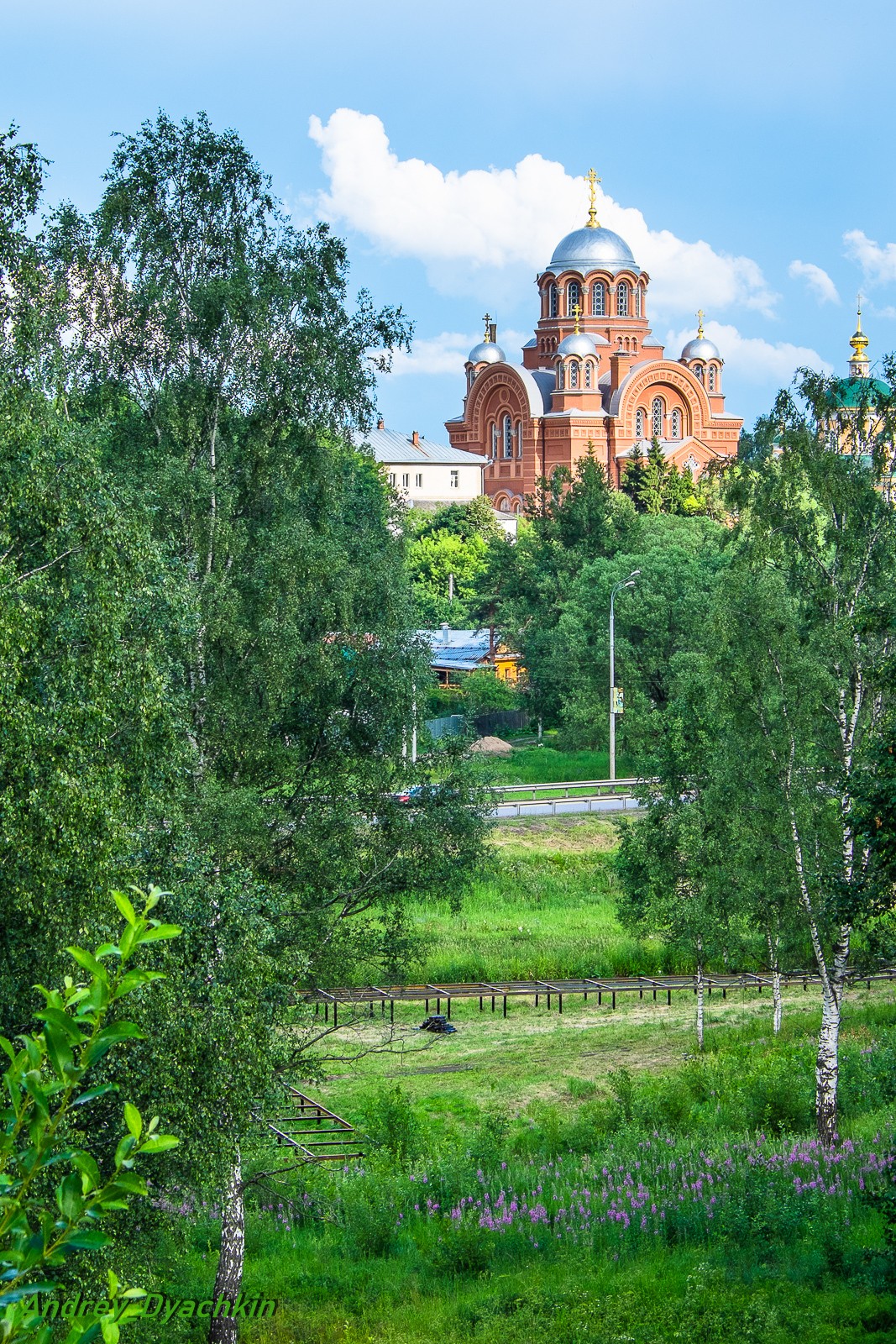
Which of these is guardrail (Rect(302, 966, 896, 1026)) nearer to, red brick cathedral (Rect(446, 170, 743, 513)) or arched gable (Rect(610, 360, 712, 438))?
red brick cathedral (Rect(446, 170, 743, 513))

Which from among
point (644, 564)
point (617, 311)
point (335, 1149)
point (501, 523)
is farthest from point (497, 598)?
point (335, 1149)

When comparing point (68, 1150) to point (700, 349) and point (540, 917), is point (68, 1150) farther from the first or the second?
point (700, 349)

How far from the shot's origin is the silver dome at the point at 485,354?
3583 inches

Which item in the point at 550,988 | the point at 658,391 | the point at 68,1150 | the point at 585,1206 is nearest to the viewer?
the point at 68,1150

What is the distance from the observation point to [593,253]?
8525cm

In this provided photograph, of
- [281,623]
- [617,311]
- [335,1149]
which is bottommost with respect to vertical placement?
[335,1149]

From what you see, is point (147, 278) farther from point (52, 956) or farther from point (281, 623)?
point (52, 956)

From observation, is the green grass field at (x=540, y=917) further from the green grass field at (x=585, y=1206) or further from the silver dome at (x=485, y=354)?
the silver dome at (x=485, y=354)

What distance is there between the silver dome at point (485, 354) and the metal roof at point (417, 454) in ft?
18.7

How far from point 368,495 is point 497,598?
15.9 m

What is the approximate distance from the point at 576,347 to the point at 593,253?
886cm

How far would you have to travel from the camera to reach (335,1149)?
17.2 metres

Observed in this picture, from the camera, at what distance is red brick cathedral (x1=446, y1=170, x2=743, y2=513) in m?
79.6

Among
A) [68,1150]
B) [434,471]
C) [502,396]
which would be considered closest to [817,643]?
[68,1150]
